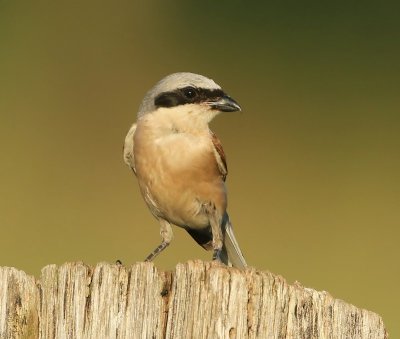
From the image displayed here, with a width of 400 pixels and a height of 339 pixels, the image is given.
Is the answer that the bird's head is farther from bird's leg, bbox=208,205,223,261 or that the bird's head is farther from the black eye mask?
bird's leg, bbox=208,205,223,261

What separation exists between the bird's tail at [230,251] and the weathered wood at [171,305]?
1861 millimetres

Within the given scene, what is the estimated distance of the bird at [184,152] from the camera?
15.0 feet

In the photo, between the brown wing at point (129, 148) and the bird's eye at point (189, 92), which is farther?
the brown wing at point (129, 148)

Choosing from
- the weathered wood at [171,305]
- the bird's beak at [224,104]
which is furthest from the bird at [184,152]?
the weathered wood at [171,305]

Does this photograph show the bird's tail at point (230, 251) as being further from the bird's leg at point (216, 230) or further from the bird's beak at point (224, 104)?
the bird's beak at point (224, 104)

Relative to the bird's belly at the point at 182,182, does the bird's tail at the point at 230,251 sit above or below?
below

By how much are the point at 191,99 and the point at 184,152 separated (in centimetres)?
22

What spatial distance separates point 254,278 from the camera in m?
2.85

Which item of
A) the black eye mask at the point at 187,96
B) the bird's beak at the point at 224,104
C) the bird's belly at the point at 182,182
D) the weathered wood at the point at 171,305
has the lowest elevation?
the weathered wood at the point at 171,305

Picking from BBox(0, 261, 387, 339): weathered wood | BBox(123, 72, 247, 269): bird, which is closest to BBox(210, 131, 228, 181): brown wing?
BBox(123, 72, 247, 269): bird

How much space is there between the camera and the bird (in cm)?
457

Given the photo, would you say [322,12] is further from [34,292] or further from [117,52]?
[34,292]

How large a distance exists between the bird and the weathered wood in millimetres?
1667

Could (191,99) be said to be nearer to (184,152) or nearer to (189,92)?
(189,92)
